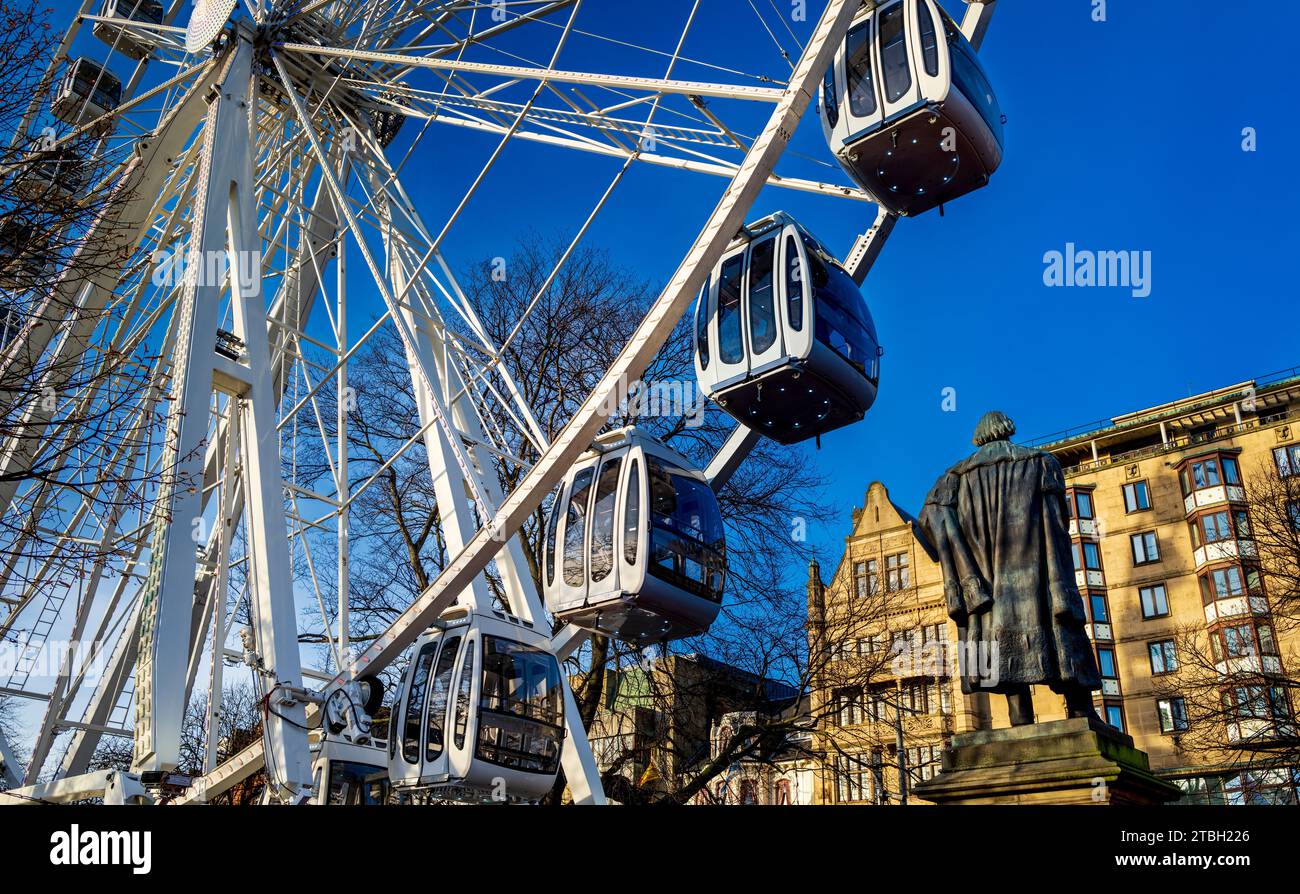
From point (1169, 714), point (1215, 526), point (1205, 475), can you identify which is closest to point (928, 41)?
point (1169, 714)

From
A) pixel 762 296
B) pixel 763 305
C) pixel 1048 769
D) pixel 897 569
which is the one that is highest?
pixel 897 569

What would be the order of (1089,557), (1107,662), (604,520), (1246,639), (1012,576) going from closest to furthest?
(1012,576)
(604,520)
(1246,639)
(1107,662)
(1089,557)

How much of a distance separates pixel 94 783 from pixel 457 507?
5395 mm

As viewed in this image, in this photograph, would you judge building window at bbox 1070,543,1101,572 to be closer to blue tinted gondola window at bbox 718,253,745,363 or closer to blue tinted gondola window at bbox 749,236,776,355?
blue tinted gondola window at bbox 718,253,745,363

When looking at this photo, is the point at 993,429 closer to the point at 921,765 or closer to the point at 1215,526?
the point at 921,765

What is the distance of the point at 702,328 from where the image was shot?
14953 millimetres

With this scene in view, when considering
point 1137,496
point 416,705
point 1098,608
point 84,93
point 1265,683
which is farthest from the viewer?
point 1137,496

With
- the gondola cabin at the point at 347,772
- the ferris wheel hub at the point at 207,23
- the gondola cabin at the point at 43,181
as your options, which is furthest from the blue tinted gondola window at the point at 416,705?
the ferris wheel hub at the point at 207,23

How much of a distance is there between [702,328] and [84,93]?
12.8 meters

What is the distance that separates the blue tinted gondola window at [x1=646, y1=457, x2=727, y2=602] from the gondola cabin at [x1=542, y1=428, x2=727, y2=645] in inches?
0.5

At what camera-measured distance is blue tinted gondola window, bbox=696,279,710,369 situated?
14.7 m

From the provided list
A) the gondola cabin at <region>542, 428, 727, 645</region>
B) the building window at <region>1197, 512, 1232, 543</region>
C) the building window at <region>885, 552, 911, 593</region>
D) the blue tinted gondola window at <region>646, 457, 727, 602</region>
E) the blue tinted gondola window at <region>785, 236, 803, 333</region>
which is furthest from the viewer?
the building window at <region>885, 552, 911, 593</region>

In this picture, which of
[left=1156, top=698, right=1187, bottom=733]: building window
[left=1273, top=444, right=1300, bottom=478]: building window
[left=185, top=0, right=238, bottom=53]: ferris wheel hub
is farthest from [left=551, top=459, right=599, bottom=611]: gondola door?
[left=1273, top=444, right=1300, bottom=478]: building window
